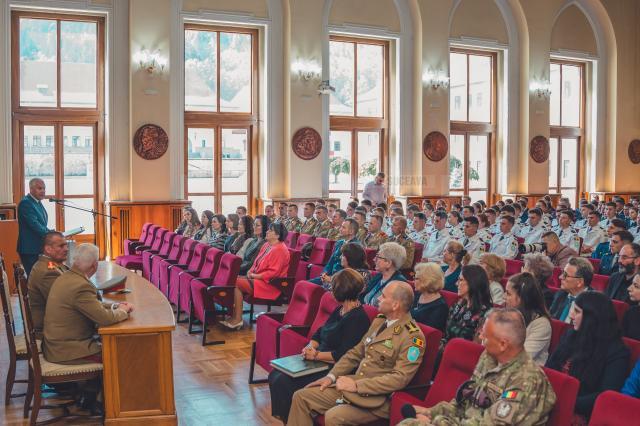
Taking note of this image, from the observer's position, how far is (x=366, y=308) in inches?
179

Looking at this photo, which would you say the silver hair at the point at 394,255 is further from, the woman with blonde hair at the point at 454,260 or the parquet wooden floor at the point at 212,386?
the parquet wooden floor at the point at 212,386

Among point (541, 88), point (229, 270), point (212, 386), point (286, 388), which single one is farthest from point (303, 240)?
point (541, 88)

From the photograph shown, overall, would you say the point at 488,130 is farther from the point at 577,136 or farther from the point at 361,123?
the point at 361,123

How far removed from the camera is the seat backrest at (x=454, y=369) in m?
3.52

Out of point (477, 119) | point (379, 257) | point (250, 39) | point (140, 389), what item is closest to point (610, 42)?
point (477, 119)

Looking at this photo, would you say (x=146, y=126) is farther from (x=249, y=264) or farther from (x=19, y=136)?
(x=249, y=264)

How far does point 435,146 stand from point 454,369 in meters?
13.1

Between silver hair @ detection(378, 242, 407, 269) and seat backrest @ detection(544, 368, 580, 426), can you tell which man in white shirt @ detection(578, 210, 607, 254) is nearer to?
silver hair @ detection(378, 242, 407, 269)

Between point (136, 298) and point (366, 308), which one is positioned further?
point (136, 298)

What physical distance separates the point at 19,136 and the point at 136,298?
892 centimetres

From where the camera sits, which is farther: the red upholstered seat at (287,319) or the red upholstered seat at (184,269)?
the red upholstered seat at (184,269)

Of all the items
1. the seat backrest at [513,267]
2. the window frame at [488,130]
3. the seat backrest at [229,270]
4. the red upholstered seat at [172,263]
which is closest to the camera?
the seat backrest at [513,267]

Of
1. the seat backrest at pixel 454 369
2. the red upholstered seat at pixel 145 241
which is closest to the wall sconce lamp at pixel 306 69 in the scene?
the red upholstered seat at pixel 145 241

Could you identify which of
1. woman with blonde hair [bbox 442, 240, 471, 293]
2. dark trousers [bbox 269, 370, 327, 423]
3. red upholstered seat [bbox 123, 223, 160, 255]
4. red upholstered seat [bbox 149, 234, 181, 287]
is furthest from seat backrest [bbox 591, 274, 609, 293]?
red upholstered seat [bbox 123, 223, 160, 255]
